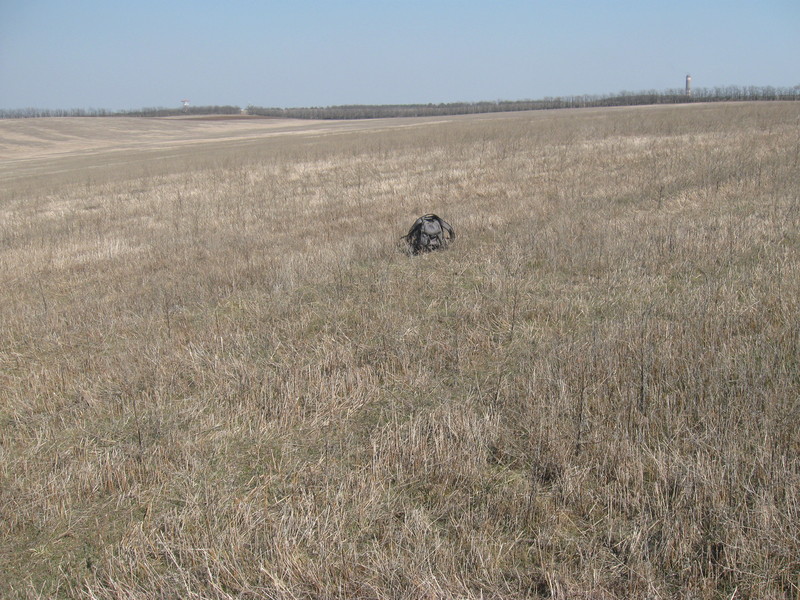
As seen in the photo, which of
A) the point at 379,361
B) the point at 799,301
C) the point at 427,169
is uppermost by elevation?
the point at 427,169

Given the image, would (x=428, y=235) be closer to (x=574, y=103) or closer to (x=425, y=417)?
(x=425, y=417)

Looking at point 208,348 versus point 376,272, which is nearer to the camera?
point 208,348

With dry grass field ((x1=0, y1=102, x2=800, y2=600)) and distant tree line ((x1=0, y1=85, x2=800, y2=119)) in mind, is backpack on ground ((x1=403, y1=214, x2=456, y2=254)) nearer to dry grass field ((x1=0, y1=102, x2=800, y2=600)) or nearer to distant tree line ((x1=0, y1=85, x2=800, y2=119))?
dry grass field ((x1=0, y1=102, x2=800, y2=600))

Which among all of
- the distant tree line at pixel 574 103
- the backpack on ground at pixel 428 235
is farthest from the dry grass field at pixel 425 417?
the distant tree line at pixel 574 103

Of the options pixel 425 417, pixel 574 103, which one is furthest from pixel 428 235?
pixel 574 103

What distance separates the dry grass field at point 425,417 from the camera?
2.64m

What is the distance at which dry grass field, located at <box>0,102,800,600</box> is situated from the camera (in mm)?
2643

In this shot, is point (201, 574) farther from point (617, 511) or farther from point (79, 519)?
point (617, 511)

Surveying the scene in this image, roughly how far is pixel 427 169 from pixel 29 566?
1820 centimetres

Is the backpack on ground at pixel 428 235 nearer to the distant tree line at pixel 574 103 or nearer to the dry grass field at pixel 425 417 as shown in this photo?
the dry grass field at pixel 425 417

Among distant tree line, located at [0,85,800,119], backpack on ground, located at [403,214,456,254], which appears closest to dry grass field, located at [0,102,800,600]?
backpack on ground, located at [403,214,456,254]

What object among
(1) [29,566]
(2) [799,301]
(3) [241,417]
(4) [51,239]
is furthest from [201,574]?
(4) [51,239]

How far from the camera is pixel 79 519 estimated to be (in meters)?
3.19

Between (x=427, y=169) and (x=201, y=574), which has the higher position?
(x=427, y=169)
